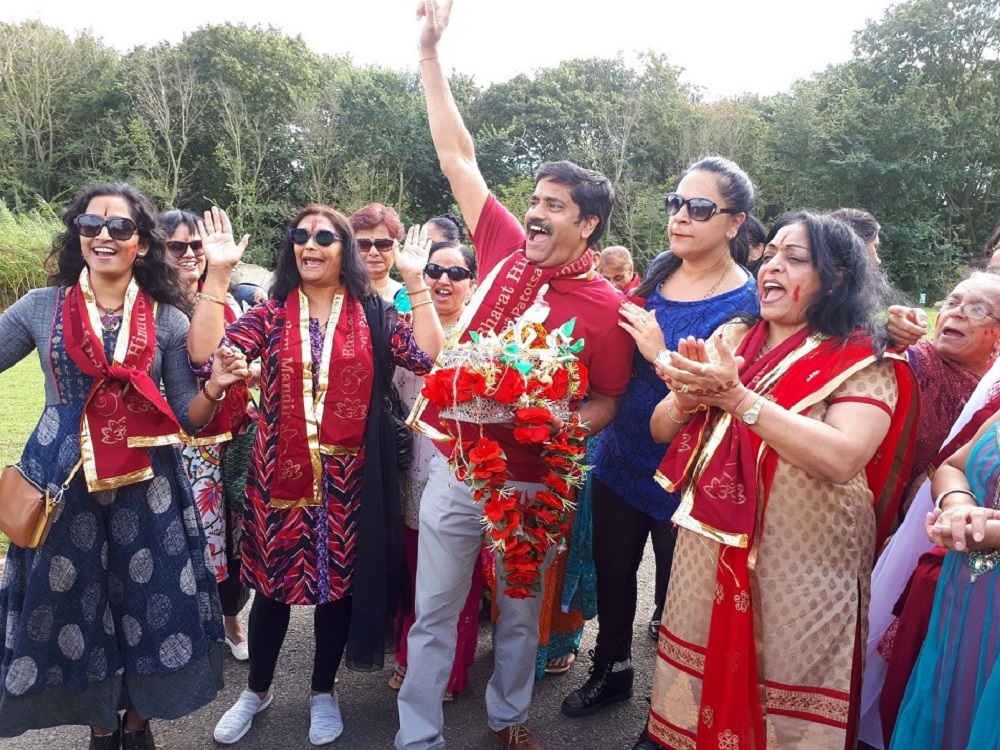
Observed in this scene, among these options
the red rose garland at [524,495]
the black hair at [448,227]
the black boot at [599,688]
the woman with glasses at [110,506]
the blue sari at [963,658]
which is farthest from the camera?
the black hair at [448,227]

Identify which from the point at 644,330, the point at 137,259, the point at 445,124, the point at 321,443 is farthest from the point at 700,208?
the point at 137,259

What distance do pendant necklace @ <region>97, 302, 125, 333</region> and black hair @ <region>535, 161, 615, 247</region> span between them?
183 cm

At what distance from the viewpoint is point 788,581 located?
2.41 m

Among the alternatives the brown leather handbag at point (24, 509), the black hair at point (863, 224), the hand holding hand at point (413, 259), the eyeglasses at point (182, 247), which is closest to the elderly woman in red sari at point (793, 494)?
the hand holding hand at point (413, 259)

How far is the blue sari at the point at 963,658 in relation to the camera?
2.12 metres

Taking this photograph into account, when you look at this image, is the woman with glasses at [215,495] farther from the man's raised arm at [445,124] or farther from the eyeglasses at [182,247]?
the man's raised arm at [445,124]

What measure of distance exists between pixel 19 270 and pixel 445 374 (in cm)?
1455

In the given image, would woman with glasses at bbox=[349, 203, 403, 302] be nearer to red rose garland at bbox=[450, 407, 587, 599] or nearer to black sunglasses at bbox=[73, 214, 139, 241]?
black sunglasses at bbox=[73, 214, 139, 241]

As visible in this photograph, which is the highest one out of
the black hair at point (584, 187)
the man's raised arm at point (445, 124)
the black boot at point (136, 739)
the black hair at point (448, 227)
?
the man's raised arm at point (445, 124)

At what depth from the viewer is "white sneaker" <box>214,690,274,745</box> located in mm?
3176

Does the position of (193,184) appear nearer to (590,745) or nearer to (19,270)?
(19,270)

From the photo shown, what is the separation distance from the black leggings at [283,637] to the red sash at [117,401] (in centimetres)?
85

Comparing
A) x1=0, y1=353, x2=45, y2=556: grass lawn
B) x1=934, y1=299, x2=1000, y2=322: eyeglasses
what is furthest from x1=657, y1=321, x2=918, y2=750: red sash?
x1=0, y1=353, x2=45, y2=556: grass lawn

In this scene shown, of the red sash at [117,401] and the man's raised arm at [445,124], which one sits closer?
the red sash at [117,401]
